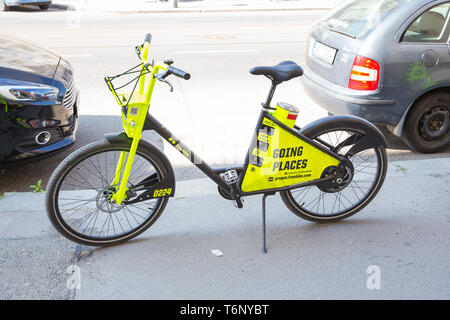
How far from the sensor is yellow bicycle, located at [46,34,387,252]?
10.1 ft

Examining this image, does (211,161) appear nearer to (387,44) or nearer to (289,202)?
(289,202)

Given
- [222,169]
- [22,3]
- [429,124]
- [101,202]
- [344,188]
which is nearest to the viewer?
[101,202]

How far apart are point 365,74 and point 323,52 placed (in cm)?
70

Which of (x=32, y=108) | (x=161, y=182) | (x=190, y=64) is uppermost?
(x=32, y=108)

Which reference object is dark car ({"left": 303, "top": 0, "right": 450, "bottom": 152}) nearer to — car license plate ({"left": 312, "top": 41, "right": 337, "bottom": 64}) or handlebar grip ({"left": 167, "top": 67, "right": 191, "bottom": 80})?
car license plate ({"left": 312, "top": 41, "right": 337, "bottom": 64})

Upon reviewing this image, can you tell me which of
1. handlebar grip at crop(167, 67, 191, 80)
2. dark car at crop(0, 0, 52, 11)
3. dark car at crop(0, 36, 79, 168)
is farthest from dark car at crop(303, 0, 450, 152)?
dark car at crop(0, 0, 52, 11)

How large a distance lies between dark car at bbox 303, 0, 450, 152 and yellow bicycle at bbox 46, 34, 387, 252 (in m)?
1.14

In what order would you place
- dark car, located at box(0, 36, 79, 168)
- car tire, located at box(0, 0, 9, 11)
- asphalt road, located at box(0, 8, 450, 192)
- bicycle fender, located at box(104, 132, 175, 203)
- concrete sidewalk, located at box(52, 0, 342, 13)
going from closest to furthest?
bicycle fender, located at box(104, 132, 175, 203)
dark car, located at box(0, 36, 79, 168)
asphalt road, located at box(0, 8, 450, 192)
car tire, located at box(0, 0, 9, 11)
concrete sidewalk, located at box(52, 0, 342, 13)

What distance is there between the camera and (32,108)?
410 centimetres

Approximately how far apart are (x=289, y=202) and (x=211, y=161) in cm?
147

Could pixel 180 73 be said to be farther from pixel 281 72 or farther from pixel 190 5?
pixel 190 5

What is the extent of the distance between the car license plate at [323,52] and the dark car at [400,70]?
0.11 feet

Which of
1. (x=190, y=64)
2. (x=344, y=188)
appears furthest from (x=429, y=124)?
(x=190, y=64)

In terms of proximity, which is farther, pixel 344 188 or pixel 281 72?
pixel 344 188
